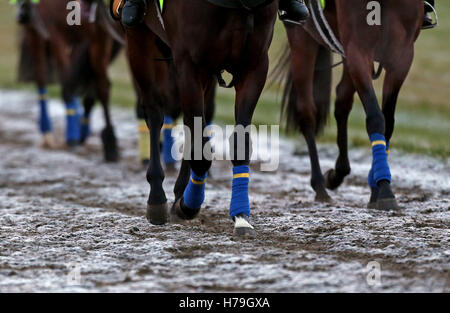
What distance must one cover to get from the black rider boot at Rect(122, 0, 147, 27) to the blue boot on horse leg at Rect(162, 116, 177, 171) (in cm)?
344

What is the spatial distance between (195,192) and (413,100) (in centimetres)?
1228

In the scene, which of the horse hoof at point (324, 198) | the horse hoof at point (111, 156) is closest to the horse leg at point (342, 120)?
the horse hoof at point (324, 198)

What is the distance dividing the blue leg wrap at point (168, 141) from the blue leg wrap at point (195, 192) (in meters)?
3.54

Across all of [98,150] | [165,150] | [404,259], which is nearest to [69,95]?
[98,150]

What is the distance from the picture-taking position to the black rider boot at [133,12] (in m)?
6.02

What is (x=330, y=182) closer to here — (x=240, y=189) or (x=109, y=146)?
(x=240, y=189)

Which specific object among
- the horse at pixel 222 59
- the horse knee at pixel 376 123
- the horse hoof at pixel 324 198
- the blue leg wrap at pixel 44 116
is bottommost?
the horse hoof at pixel 324 198

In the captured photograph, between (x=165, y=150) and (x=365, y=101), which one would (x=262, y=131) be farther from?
(x=365, y=101)

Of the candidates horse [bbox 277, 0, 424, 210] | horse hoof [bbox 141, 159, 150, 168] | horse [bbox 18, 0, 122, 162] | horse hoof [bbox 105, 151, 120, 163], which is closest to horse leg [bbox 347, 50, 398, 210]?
horse [bbox 277, 0, 424, 210]

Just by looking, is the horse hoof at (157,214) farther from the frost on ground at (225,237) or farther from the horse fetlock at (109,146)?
the horse fetlock at (109,146)

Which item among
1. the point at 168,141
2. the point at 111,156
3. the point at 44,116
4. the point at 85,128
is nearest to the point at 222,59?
the point at 168,141

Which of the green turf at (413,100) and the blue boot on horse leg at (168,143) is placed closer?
the blue boot on horse leg at (168,143)

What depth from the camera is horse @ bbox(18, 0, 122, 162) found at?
35.6 feet

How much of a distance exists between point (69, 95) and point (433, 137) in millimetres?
5674
